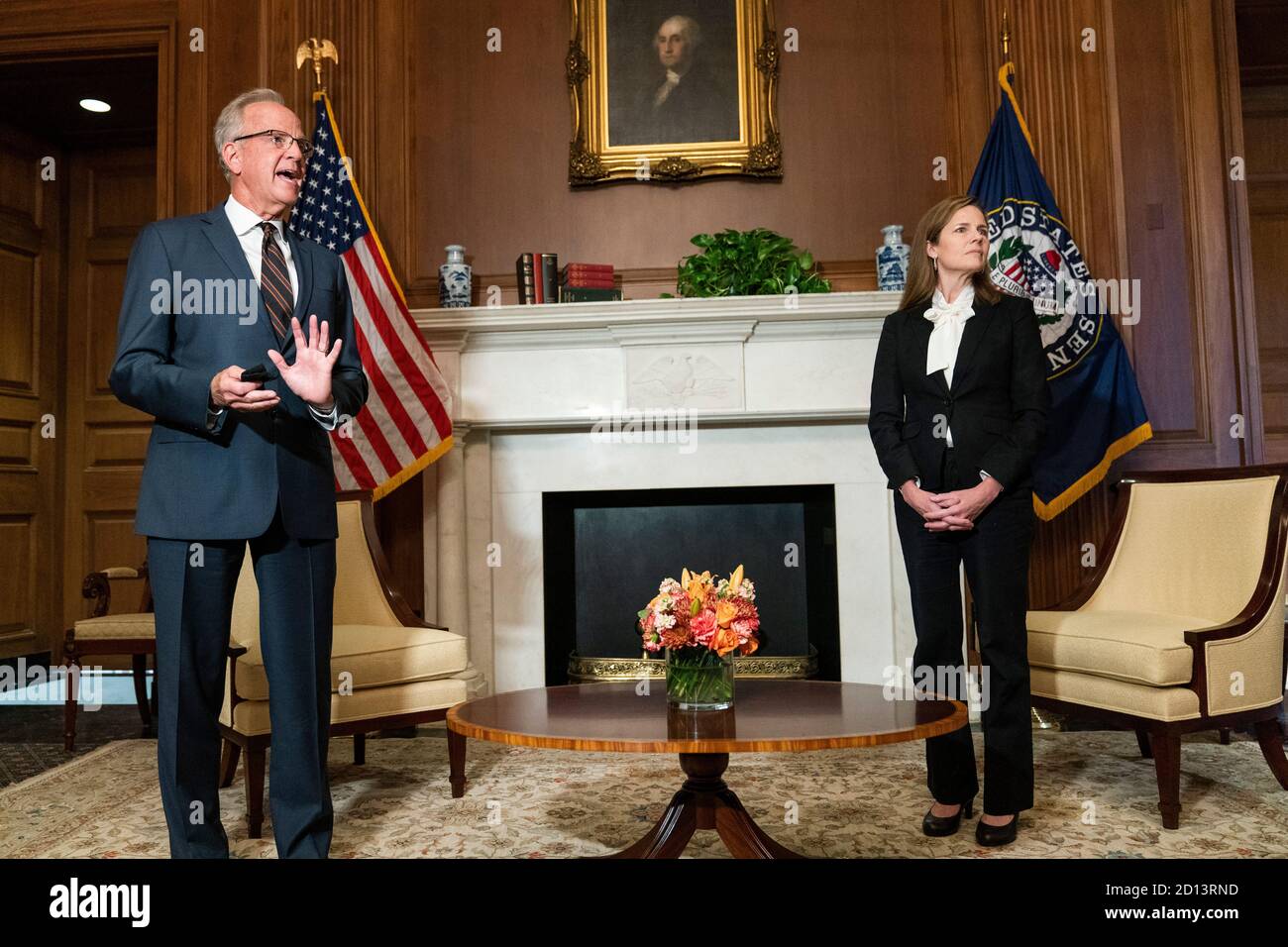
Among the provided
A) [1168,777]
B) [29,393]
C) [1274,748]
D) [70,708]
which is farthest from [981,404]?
[29,393]

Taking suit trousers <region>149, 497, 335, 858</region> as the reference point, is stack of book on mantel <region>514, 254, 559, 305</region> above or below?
above

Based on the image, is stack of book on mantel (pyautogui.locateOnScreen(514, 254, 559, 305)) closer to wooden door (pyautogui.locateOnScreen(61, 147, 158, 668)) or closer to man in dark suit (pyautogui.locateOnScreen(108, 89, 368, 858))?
man in dark suit (pyautogui.locateOnScreen(108, 89, 368, 858))

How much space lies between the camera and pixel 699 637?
2.28 metres

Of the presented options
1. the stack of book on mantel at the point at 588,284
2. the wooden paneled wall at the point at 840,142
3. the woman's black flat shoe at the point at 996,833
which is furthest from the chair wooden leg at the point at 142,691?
the woman's black flat shoe at the point at 996,833

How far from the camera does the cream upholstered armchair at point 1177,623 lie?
9.55ft

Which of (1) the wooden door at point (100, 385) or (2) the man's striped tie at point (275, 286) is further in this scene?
(1) the wooden door at point (100, 385)

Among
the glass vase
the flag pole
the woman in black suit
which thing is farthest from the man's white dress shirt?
the flag pole

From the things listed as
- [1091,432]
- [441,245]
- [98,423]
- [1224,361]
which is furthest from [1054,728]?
[98,423]

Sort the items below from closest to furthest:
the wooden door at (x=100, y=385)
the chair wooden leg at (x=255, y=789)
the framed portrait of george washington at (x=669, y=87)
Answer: the chair wooden leg at (x=255, y=789), the framed portrait of george washington at (x=669, y=87), the wooden door at (x=100, y=385)

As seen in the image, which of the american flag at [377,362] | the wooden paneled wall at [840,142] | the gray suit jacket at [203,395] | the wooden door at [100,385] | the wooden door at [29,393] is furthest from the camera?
the wooden door at [100,385]

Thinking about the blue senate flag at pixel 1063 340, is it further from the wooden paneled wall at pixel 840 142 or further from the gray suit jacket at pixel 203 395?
the gray suit jacket at pixel 203 395

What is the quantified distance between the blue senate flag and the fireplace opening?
1.10 metres

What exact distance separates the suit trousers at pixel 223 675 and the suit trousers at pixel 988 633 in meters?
1.56

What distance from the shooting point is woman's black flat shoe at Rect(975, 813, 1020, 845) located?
2615 millimetres
